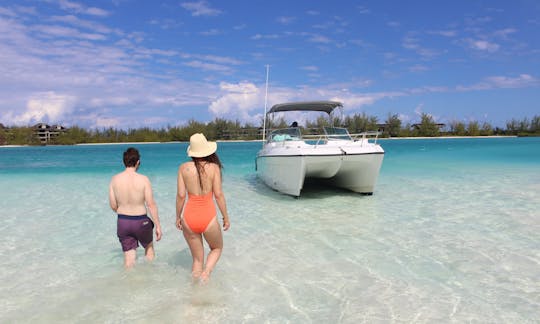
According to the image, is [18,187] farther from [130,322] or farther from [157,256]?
[130,322]

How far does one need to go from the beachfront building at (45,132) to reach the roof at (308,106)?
93365 millimetres

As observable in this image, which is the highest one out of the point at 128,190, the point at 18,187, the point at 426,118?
the point at 426,118

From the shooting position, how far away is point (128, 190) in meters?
3.75

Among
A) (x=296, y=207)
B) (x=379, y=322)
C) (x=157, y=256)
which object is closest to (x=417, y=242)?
(x=379, y=322)

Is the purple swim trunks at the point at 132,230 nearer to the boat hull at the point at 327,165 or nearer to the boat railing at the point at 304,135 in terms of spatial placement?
the boat hull at the point at 327,165

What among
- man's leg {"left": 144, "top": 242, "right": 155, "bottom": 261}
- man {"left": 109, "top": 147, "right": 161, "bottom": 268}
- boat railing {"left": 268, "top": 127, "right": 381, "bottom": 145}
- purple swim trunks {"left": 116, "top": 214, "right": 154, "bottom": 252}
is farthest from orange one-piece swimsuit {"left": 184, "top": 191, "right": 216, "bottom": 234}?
boat railing {"left": 268, "top": 127, "right": 381, "bottom": 145}

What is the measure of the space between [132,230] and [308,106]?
8070mm

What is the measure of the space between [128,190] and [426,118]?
318 feet

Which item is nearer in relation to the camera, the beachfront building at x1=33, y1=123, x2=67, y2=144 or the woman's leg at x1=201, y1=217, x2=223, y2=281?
the woman's leg at x1=201, y1=217, x2=223, y2=281

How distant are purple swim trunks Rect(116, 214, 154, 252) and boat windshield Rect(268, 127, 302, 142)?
228 inches

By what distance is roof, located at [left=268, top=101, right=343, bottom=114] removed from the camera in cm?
1056

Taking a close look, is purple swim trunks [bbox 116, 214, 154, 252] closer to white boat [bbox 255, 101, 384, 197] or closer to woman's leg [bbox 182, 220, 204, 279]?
woman's leg [bbox 182, 220, 204, 279]

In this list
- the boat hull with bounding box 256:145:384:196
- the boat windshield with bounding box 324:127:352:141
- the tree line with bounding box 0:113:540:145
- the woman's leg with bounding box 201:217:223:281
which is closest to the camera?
the woman's leg with bounding box 201:217:223:281

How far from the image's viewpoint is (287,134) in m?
9.88
